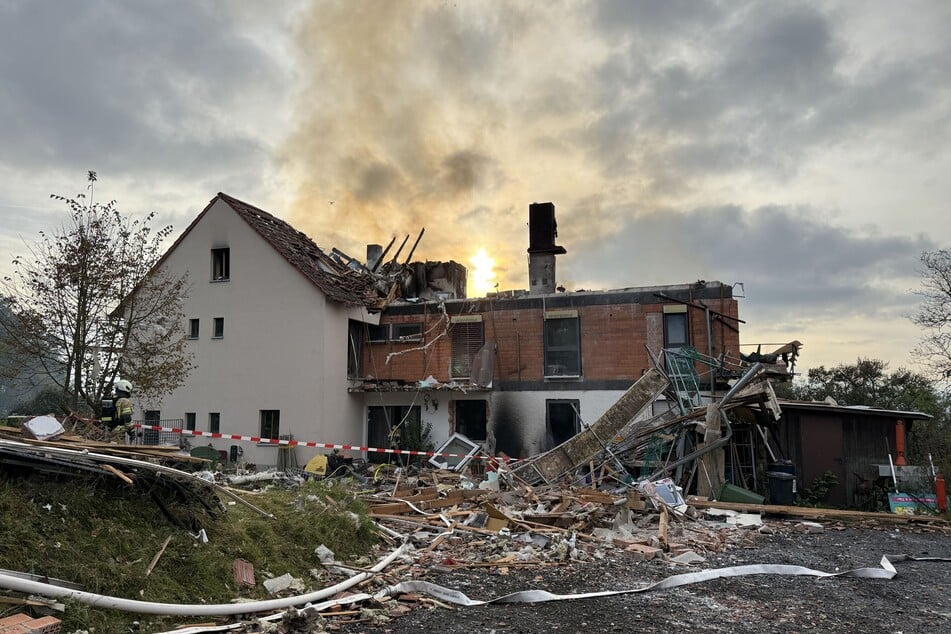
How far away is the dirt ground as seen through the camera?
5855 millimetres

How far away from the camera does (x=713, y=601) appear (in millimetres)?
6723

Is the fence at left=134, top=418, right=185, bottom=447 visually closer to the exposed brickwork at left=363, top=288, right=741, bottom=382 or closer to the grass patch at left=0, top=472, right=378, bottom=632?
the exposed brickwork at left=363, top=288, right=741, bottom=382

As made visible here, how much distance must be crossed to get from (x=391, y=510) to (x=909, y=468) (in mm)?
11041

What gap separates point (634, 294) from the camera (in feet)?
64.0

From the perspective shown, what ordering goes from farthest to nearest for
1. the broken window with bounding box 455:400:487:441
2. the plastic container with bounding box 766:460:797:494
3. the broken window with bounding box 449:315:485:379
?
the broken window with bounding box 449:315:485:379
the broken window with bounding box 455:400:487:441
the plastic container with bounding box 766:460:797:494

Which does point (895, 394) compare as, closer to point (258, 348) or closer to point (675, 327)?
point (675, 327)

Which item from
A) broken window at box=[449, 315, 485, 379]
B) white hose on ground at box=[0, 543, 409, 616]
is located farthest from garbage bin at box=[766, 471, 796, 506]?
broken window at box=[449, 315, 485, 379]

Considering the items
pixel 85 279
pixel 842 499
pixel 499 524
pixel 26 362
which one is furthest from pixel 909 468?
pixel 26 362

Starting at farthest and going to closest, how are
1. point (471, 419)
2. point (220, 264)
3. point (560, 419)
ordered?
1. point (220, 264)
2. point (471, 419)
3. point (560, 419)

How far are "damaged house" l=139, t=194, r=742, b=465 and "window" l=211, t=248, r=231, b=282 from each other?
4 centimetres

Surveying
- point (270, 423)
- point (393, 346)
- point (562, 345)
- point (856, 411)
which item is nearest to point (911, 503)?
point (856, 411)

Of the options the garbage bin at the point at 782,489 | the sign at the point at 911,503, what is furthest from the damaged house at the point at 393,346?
the sign at the point at 911,503

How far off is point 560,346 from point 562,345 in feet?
0.24

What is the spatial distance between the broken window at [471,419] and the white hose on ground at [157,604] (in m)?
14.2
